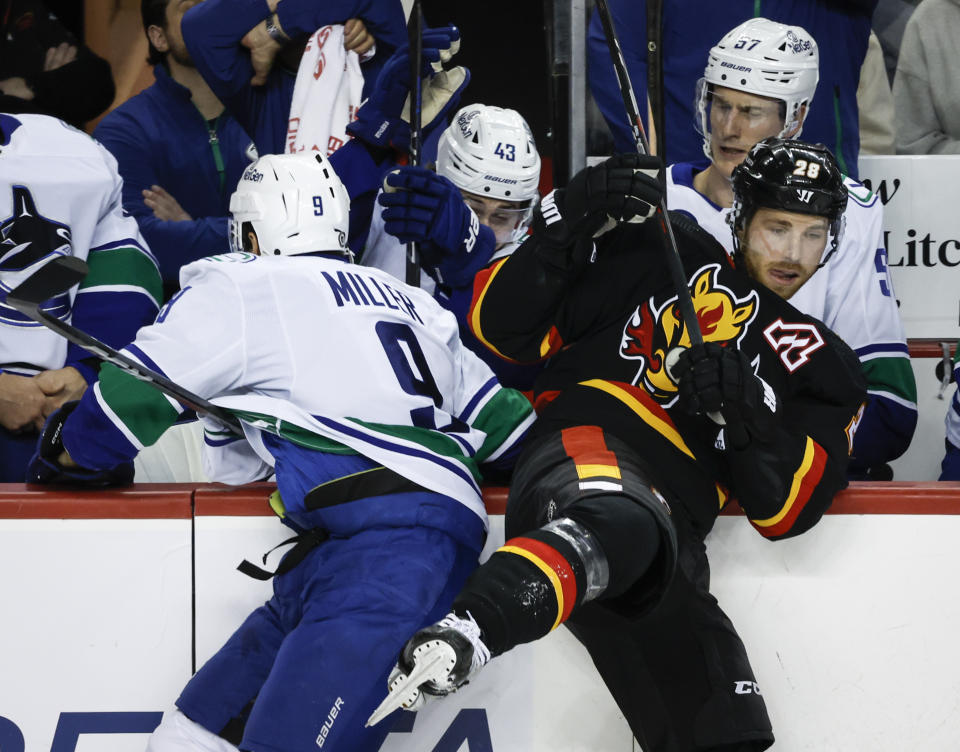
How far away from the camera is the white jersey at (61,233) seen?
282 cm

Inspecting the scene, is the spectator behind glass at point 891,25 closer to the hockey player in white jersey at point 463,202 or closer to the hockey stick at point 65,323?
the hockey player in white jersey at point 463,202

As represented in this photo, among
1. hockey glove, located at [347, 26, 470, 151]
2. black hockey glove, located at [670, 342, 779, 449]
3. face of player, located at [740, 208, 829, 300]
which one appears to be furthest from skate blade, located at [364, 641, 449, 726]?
hockey glove, located at [347, 26, 470, 151]

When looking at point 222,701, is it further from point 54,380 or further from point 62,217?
point 62,217

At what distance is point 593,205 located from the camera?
227 centimetres

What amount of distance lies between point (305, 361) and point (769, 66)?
152 centimetres

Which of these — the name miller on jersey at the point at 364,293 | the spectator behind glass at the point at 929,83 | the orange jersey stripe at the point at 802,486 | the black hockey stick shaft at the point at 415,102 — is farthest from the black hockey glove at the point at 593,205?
the spectator behind glass at the point at 929,83

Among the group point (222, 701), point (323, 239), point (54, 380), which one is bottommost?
point (222, 701)

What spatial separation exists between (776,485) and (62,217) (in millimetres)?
1595

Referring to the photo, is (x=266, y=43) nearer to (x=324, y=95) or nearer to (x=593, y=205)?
(x=324, y=95)

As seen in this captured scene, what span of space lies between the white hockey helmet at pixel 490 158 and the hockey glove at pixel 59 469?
1164 millimetres

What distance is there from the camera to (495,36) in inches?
165

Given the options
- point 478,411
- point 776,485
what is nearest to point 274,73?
point 478,411

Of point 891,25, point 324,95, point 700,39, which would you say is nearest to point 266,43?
point 324,95

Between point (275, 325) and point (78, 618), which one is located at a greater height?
point (275, 325)
